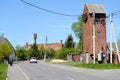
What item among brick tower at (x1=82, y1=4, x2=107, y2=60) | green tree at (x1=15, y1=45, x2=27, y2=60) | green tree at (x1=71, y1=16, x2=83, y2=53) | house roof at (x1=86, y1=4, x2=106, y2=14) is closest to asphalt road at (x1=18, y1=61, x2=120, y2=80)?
brick tower at (x1=82, y1=4, x2=107, y2=60)

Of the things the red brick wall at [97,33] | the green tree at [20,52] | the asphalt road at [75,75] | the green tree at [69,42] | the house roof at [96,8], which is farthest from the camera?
the green tree at [20,52]

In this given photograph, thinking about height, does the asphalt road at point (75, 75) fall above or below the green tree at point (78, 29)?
below

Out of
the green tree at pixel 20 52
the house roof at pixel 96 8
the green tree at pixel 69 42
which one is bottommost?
the green tree at pixel 20 52

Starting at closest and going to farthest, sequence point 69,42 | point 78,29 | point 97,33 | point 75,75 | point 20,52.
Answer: point 75,75 < point 97,33 < point 78,29 < point 69,42 < point 20,52

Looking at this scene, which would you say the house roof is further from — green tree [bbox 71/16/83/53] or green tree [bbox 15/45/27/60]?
green tree [bbox 15/45/27/60]

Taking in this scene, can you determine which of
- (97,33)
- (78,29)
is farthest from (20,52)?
(97,33)

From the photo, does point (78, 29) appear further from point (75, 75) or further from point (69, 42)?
point (75, 75)

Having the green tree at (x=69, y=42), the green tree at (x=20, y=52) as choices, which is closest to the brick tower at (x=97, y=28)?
the green tree at (x=69, y=42)

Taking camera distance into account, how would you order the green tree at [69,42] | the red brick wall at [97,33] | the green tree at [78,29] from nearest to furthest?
the red brick wall at [97,33] → the green tree at [78,29] → the green tree at [69,42]

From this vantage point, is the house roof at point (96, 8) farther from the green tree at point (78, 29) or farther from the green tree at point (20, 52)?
the green tree at point (20, 52)

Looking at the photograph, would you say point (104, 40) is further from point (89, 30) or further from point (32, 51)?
point (32, 51)

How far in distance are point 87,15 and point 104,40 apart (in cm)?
645

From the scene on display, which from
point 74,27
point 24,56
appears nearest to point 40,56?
point 24,56

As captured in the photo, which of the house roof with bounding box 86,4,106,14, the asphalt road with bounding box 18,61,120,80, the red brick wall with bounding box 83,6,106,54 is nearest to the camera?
the asphalt road with bounding box 18,61,120,80
